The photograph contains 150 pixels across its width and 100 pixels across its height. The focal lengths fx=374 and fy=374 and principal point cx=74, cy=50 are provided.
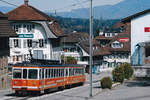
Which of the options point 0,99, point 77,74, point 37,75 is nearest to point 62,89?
point 77,74

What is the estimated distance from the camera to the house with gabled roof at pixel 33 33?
62.5 m

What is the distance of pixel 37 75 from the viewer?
26203 mm

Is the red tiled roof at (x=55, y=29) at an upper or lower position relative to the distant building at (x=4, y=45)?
upper

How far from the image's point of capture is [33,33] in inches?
2559

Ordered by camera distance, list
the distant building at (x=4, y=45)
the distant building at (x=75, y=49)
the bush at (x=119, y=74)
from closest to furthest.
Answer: the distant building at (x=4, y=45)
the bush at (x=119, y=74)
the distant building at (x=75, y=49)

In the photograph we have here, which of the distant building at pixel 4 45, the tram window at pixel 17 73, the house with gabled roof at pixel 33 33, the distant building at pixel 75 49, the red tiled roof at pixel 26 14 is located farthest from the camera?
the distant building at pixel 75 49

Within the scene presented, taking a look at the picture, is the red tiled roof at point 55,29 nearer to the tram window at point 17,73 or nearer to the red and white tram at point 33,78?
the red and white tram at point 33,78

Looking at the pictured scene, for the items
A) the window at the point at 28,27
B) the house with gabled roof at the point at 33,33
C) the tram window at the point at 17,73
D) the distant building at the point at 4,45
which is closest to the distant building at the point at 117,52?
the house with gabled roof at the point at 33,33

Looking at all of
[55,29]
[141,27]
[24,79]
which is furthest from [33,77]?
[55,29]

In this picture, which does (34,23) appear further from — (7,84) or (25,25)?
(7,84)

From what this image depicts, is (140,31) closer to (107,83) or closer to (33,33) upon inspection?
(107,83)

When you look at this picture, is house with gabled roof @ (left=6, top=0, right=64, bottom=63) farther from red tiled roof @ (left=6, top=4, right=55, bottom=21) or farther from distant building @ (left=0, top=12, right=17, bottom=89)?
distant building @ (left=0, top=12, right=17, bottom=89)

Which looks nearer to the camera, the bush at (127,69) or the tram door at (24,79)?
the tram door at (24,79)

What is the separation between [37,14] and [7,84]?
87.9 feet
